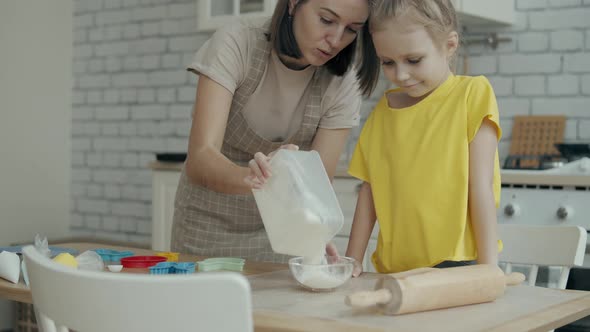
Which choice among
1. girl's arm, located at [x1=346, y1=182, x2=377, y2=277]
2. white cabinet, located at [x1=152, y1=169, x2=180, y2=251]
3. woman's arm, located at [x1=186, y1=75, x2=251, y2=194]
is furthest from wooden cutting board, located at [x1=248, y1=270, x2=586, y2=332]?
white cabinet, located at [x1=152, y1=169, x2=180, y2=251]

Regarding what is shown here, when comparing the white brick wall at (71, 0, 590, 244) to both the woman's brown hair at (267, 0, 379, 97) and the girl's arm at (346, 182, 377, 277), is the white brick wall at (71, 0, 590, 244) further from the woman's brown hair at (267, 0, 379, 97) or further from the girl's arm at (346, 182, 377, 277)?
the girl's arm at (346, 182, 377, 277)

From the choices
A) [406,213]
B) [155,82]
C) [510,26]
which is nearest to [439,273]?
[406,213]

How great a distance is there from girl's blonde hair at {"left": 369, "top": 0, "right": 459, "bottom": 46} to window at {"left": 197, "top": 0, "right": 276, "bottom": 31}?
2.05 metres

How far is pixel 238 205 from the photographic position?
2121mm

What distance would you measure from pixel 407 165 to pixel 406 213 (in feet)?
0.33

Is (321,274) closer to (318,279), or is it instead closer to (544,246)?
(318,279)

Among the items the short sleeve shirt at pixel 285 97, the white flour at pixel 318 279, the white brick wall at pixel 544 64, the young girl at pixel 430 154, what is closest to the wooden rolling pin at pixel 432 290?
the white flour at pixel 318 279

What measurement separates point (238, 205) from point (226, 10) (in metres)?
1.95

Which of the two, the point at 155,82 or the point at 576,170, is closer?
the point at 576,170

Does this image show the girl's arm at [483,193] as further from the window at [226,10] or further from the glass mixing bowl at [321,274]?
the window at [226,10]

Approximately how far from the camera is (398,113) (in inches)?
67.2

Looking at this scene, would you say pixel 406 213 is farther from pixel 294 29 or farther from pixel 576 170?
pixel 576 170

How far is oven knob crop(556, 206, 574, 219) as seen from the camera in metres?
2.76

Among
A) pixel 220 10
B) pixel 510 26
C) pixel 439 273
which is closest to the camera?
pixel 439 273
